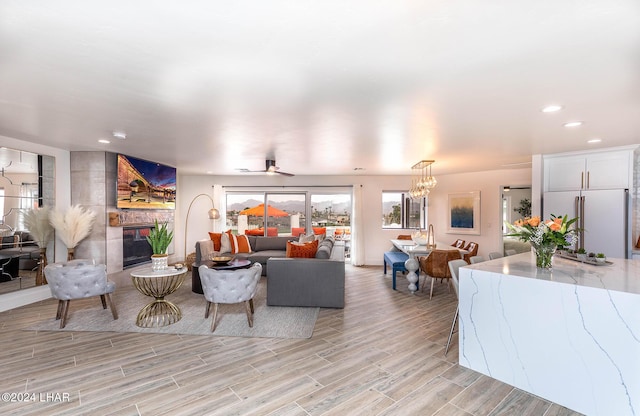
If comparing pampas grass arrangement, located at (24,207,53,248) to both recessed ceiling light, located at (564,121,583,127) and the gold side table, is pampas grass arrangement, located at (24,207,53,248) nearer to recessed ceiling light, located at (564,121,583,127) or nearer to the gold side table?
the gold side table

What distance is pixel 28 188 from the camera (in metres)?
4.61

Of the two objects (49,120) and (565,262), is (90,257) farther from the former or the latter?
(565,262)

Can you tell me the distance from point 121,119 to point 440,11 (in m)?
3.29

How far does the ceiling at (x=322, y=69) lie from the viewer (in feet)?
4.91

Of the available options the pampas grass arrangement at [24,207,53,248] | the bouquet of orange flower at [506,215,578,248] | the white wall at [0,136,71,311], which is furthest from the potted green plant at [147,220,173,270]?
the bouquet of orange flower at [506,215,578,248]

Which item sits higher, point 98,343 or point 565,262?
point 565,262

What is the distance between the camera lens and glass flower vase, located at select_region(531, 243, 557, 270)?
2.85 meters

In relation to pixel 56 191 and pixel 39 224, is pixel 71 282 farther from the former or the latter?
pixel 56 191

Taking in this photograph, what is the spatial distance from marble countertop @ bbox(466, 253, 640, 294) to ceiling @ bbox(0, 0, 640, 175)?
1517 millimetres

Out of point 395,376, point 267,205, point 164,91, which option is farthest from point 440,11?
point 267,205

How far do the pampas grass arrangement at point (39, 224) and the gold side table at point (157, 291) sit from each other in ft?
7.03

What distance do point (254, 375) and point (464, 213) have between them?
667 cm

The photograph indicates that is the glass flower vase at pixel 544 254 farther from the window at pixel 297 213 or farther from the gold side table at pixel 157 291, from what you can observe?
the window at pixel 297 213

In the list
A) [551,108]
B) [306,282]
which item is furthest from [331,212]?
[551,108]
